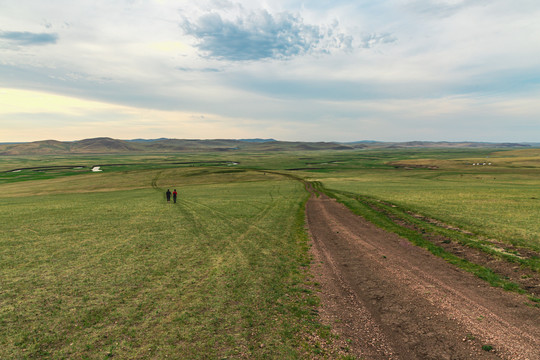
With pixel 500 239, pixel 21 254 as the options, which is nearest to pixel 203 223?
pixel 21 254

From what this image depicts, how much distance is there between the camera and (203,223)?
92.8ft

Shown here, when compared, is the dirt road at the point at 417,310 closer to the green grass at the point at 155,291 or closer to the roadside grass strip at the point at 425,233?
the roadside grass strip at the point at 425,233

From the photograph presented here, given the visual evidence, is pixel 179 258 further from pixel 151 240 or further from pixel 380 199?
pixel 380 199

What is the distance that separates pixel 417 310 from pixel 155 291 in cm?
1268

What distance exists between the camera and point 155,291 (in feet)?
44.3

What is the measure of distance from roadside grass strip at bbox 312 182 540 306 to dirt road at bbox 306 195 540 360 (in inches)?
30.2

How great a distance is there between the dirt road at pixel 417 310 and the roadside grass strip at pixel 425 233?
2.52 ft

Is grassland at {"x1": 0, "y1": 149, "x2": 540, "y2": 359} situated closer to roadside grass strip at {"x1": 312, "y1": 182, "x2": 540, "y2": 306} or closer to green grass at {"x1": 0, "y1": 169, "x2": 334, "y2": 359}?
green grass at {"x1": 0, "y1": 169, "x2": 334, "y2": 359}

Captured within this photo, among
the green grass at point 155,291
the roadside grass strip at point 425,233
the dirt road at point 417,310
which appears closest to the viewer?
the dirt road at point 417,310

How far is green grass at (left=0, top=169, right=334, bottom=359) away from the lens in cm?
962

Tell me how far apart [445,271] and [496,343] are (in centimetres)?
708

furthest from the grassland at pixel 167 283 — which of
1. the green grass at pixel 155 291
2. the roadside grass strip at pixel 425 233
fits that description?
the roadside grass strip at pixel 425 233

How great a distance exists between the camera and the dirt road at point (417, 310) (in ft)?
30.4

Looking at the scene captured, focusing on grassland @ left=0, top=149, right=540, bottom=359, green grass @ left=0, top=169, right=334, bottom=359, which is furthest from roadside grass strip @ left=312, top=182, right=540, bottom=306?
green grass @ left=0, top=169, right=334, bottom=359
